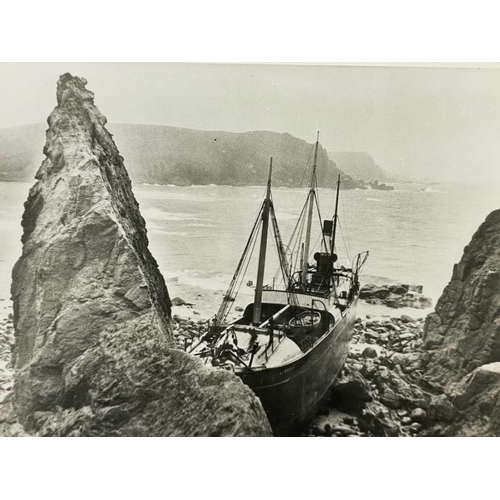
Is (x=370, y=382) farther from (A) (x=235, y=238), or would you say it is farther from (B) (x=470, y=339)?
(A) (x=235, y=238)

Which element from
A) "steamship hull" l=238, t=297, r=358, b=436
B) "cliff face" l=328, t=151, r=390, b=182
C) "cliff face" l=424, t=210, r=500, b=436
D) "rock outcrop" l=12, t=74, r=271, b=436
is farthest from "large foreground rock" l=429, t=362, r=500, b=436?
"cliff face" l=328, t=151, r=390, b=182

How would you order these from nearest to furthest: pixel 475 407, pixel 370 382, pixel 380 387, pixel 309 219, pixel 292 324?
pixel 475 407, pixel 380 387, pixel 370 382, pixel 292 324, pixel 309 219

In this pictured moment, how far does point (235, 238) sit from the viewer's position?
27.5 ft

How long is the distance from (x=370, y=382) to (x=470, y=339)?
6.33 feet

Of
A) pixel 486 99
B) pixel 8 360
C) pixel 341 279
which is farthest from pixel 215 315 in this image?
pixel 486 99

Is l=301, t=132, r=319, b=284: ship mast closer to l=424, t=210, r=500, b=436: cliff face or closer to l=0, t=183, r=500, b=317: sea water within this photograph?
l=0, t=183, r=500, b=317: sea water

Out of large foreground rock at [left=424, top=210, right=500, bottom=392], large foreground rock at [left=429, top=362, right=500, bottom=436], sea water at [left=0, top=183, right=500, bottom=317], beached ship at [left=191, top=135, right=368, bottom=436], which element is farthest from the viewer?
sea water at [left=0, top=183, right=500, bottom=317]

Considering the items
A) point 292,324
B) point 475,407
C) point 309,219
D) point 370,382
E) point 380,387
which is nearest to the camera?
point 475,407

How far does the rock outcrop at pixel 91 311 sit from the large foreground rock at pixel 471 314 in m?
3.53

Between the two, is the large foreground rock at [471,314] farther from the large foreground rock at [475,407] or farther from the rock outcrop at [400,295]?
the rock outcrop at [400,295]

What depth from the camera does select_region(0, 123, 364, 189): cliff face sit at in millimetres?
8094

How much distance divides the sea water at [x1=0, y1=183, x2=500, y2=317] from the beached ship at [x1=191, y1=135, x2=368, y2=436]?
0.28 meters

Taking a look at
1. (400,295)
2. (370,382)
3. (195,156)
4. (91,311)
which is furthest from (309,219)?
(91,311)

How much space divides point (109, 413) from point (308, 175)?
5.34 meters
